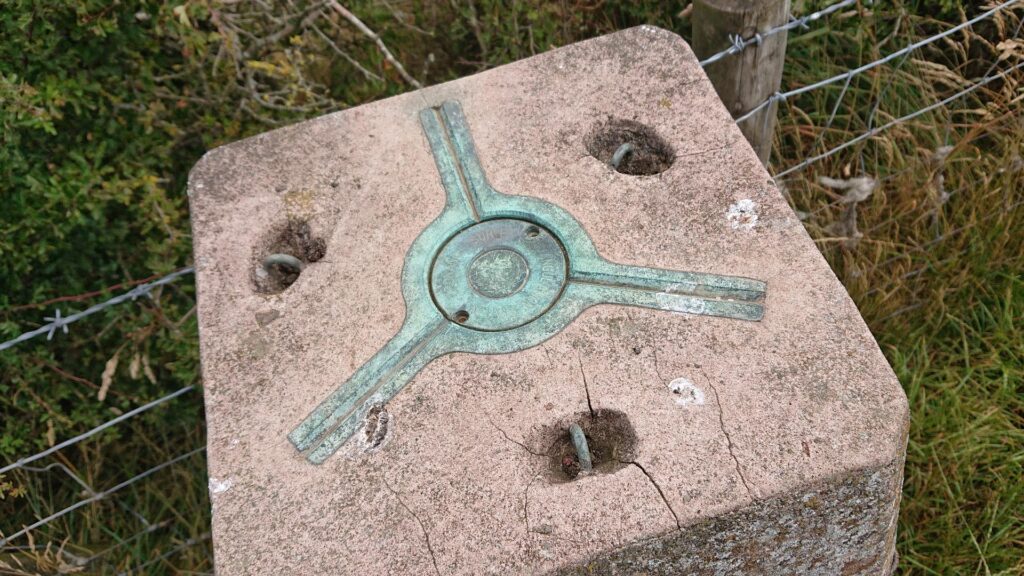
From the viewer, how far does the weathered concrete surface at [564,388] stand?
4.43ft

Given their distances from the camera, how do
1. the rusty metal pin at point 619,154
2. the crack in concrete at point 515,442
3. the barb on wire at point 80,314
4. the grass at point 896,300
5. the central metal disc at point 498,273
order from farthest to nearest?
the grass at point 896,300 → the barb on wire at point 80,314 → the rusty metal pin at point 619,154 → the central metal disc at point 498,273 → the crack in concrete at point 515,442

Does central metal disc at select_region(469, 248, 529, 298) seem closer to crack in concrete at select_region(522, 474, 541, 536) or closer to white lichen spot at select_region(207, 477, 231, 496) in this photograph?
crack in concrete at select_region(522, 474, 541, 536)

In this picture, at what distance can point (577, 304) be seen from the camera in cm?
160

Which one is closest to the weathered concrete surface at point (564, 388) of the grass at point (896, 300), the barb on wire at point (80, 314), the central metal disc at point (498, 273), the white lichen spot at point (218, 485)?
the white lichen spot at point (218, 485)

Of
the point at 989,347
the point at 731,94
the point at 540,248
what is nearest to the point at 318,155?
the point at 540,248

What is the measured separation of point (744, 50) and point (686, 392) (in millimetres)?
1029

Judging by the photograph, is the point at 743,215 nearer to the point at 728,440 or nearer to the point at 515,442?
the point at 728,440

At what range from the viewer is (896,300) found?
8.23ft

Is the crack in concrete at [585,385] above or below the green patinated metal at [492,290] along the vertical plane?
below

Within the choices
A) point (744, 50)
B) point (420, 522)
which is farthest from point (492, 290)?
point (744, 50)

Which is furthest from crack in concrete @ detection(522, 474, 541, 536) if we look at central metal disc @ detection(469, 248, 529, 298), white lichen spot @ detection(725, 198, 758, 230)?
white lichen spot @ detection(725, 198, 758, 230)

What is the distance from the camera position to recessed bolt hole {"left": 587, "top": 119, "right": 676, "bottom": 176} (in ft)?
6.04

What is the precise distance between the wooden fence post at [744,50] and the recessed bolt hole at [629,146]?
41 cm

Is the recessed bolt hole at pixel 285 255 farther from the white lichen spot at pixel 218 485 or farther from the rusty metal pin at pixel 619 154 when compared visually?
the rusty metal pin at pixel 619 154
